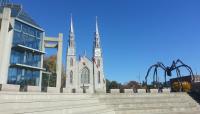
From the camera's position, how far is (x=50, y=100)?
15.4m

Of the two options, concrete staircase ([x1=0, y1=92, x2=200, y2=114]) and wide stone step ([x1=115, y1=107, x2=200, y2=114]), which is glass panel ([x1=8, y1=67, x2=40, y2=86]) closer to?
concrete staircase ([x1=0, y1=92, x2=200, y2=114])

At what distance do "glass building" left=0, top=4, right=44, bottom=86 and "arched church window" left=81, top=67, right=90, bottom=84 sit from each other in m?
46.8

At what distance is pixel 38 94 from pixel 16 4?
20.8 m

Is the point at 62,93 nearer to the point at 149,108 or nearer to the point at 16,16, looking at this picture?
the point at 149,108

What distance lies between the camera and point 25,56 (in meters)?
29.8

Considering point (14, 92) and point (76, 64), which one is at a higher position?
point (76, 64)

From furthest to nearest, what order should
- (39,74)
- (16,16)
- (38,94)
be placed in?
(39,74) < (16,16) < (38,94)

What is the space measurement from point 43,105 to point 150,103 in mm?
12511

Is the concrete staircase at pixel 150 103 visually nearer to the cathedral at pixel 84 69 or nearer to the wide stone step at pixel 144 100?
the wide stone step at pixel 144 100

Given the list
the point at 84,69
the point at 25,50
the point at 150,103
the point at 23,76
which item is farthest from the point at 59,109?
the point at 84,69

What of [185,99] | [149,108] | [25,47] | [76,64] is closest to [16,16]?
[25,47]

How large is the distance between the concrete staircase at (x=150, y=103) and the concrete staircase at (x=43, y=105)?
209cm

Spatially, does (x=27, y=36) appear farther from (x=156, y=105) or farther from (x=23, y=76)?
(x=156, y=105)

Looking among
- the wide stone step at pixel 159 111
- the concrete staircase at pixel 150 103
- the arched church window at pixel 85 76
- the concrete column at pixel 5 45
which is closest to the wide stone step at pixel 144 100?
the concrete staircase at pixel 150 103
